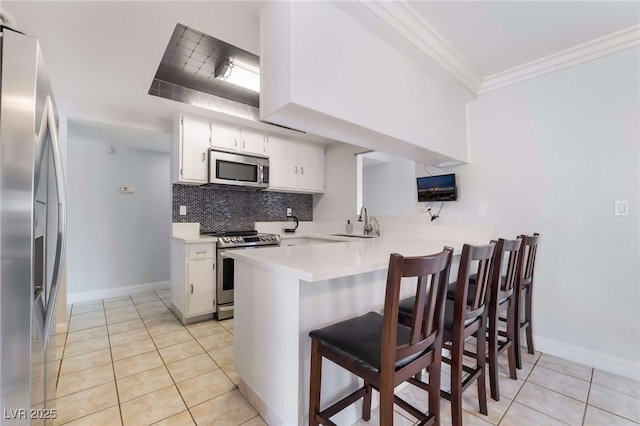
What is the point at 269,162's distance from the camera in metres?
3.64

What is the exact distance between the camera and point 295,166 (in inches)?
154

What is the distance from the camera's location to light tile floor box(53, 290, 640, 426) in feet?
5.08

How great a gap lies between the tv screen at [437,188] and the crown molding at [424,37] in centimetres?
87

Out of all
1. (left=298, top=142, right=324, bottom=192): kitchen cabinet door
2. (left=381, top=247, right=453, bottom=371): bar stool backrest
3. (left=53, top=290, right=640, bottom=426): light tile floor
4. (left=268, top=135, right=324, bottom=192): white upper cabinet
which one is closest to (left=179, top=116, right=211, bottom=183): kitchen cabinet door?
(left=268, top=135, right=324, bottom=192): white upper cabinet

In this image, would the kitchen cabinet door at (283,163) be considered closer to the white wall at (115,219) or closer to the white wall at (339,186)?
the white wall at (339,186)

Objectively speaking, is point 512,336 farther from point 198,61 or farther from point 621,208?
point 198,61

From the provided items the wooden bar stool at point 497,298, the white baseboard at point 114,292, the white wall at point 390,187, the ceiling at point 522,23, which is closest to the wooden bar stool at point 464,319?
the wooden bar stool at point 497,298

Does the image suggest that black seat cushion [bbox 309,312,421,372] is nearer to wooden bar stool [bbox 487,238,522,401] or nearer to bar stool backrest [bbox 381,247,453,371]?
bar stool backrest [bbox 381,247,453,371]

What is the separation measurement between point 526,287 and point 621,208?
2.79ft

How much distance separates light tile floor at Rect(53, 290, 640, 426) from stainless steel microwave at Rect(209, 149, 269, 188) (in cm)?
167

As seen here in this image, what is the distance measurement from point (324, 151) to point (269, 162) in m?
1.03

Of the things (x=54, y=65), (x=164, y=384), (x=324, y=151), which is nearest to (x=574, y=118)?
(x=324, y=151)

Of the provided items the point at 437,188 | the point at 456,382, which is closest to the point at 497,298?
the point at 456,382

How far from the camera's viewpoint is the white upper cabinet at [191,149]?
2980 mm
